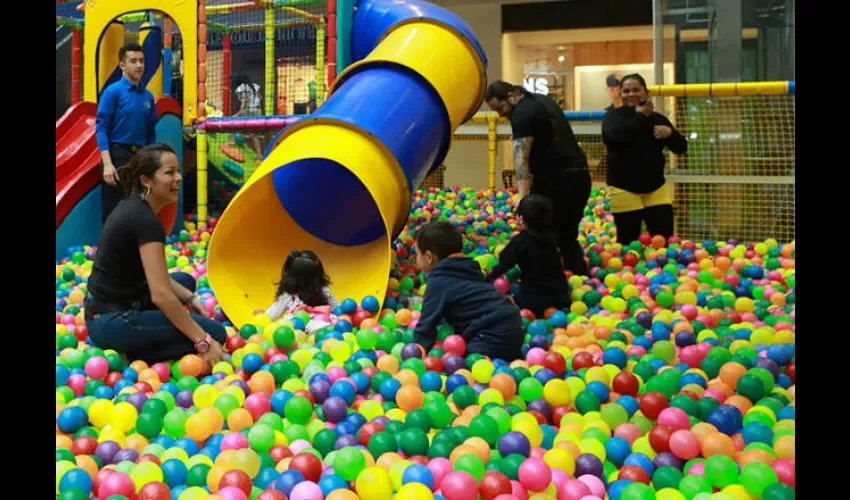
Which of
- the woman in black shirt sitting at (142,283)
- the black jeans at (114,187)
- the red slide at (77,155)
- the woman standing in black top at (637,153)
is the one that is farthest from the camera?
the red slide at (77,155)

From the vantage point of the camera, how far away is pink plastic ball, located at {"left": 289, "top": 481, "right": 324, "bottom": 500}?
164 cm

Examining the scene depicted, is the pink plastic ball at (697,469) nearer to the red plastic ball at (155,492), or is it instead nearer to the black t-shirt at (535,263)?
the red plastic ball at (155,492)

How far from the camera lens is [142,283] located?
2854 millimetres

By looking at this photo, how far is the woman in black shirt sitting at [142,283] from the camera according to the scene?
267cm

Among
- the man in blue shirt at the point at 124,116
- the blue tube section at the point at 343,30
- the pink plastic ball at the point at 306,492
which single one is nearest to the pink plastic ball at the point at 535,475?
the pink plastic ball at the point at 306,492

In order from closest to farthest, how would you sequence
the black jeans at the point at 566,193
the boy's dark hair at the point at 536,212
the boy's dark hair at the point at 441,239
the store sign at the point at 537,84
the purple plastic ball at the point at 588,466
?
the purple plastic ball at the point at 588,466 < the boy's dark hair at the point at 441,239 < the boy's dark hair at the point at 536,212 < the black jeans at the point at 566,193 < the store sign at the point at 537,84

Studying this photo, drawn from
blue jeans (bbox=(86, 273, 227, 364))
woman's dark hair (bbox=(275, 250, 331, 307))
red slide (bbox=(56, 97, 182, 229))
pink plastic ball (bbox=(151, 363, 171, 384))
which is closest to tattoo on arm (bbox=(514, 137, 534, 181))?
woman's dark hair (bbox=(275, 250, 331, 307))

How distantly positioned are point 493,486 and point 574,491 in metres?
0.17

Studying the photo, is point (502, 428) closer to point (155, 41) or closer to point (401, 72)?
point (401, 72)

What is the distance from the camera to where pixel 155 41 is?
7262mm

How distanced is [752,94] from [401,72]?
249 centimetres

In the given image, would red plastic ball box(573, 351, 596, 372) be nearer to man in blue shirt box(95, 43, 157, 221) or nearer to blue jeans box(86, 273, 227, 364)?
blue jeans box(86, 273, 227, 364)

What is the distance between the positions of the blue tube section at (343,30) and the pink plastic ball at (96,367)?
3.06 m
